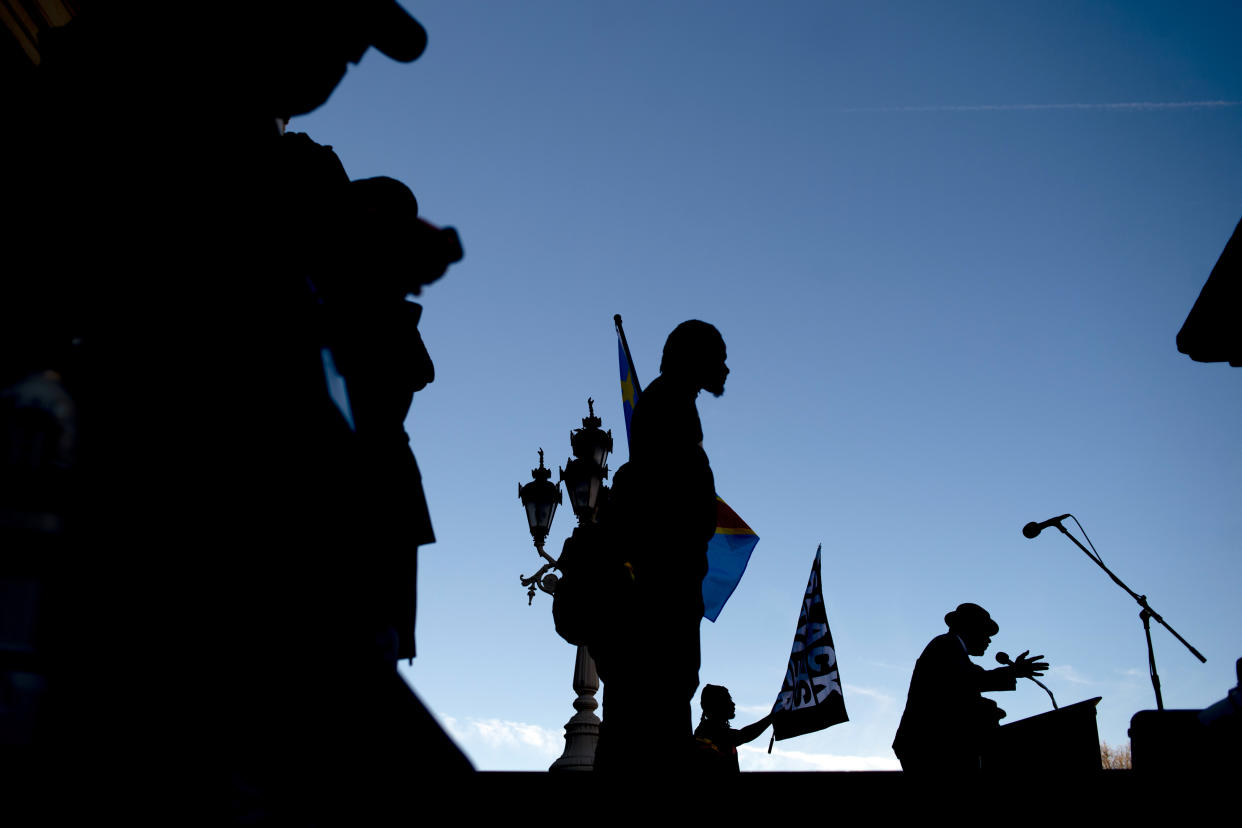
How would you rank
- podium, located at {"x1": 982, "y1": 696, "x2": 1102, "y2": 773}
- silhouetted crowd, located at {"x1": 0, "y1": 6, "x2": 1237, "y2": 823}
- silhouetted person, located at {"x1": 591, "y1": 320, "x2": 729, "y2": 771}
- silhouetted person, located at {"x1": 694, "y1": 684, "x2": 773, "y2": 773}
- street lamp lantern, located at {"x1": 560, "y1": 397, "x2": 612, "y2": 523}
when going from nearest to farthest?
silhouetted crowd, located at {"x1": 0, "y1": 6, "x2": 1237, "y2": 823}
silhouetted person, located at {"x1": 591, "y1": 320, "x2": 729, "y2": 771}
podium, located at {"x1": 982, "y1": 696, "x2": 1102, "y2": 773}
silhouetted person, located at {"x1": 694, "y1": 684, "x2": 773, "y2": 773}
street lamp lantern, located at {"x1": 560, "y1": 397, "x2": 612, "y2": 523}

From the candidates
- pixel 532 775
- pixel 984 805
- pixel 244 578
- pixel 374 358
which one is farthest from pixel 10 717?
pixel 984 805

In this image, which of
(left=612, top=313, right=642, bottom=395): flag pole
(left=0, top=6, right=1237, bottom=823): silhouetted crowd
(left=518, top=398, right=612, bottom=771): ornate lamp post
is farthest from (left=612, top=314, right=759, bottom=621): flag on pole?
(left=0, top=6, right=1237, bottom=823): silhouetted crowd

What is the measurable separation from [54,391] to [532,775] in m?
2.46

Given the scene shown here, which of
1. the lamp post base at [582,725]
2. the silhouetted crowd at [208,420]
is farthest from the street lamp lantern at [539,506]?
the silhouetted crowd at [208,420]

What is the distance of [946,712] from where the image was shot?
6.97m

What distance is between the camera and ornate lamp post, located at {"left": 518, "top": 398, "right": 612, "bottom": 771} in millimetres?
9766

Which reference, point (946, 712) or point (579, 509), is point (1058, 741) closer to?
point (946, 712)

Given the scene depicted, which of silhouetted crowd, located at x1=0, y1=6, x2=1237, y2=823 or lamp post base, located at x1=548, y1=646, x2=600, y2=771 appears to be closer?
silhouetted crowd, located at x1=0, y1=6, x2=1237, y2=823

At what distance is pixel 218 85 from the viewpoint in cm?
230

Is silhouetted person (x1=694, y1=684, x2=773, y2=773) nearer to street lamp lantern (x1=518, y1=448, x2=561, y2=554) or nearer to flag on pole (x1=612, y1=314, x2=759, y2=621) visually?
flag on pole (x1=612, y1=314, x2=759, y2=621)

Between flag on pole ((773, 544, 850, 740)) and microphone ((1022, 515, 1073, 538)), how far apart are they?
3.24 meters

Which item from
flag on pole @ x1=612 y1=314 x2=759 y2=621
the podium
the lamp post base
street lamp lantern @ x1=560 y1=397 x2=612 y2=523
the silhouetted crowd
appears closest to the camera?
the silhouetted crowd

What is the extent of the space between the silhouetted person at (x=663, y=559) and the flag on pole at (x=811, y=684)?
15.4 ft

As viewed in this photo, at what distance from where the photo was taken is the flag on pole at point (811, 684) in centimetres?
830
